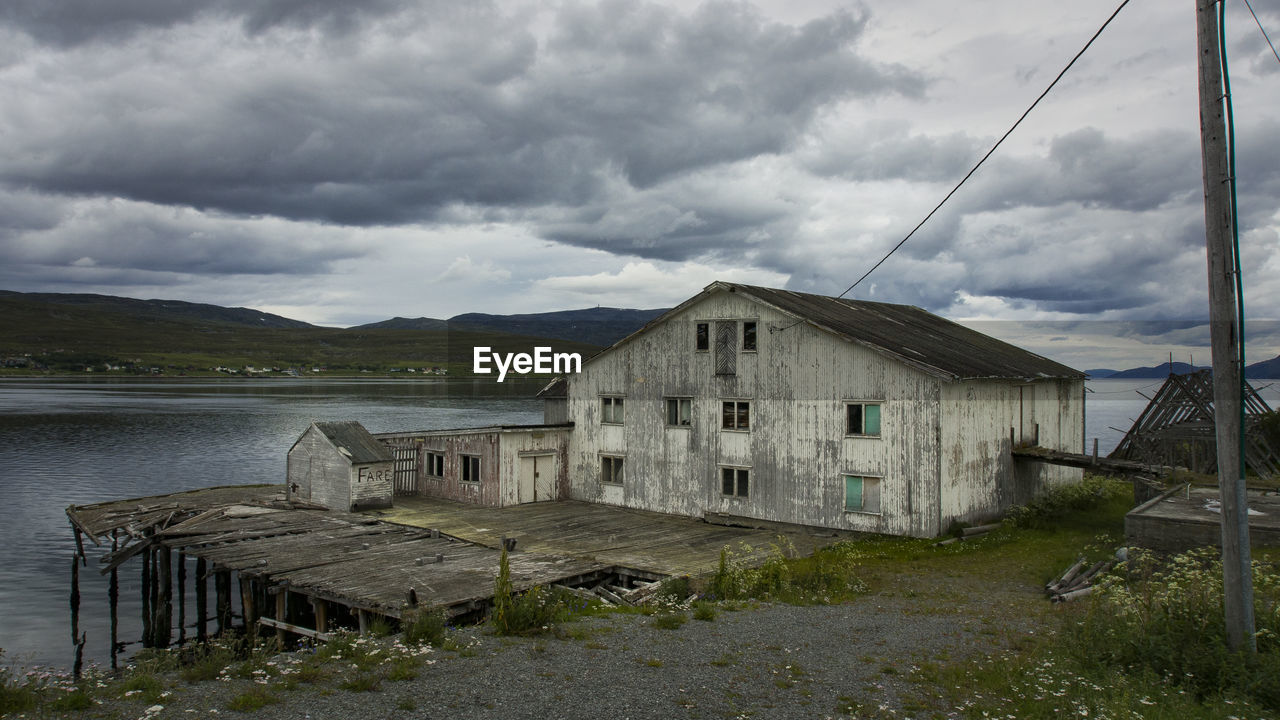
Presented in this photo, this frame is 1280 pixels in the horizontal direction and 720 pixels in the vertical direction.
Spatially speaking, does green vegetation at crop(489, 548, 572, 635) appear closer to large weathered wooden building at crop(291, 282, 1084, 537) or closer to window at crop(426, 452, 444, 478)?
large weathered wooden building at crop(291, 282, 1084, 537)

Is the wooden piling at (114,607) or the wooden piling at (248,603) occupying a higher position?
the wooden piling at (248,603)

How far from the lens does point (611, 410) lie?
33156mm

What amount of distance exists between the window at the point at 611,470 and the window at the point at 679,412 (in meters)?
2.97

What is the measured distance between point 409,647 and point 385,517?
17519mm

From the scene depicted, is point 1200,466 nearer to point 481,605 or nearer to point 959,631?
point 959,631

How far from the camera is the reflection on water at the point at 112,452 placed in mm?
28375

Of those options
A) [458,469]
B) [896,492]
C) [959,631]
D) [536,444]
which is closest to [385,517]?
[458,469]

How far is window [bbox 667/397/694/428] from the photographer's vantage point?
30766mm

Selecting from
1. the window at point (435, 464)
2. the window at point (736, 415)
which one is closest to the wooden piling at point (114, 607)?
the window at point (435, 464)

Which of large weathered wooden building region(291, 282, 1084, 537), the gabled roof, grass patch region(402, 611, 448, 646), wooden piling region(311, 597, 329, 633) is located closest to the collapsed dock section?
wooden piling region(311, 597, 329, 633)

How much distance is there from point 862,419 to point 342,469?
18.6 metres

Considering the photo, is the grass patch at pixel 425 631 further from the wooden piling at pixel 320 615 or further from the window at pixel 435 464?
the window at pixel 435 464

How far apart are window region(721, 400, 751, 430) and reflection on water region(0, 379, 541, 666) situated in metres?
20.4

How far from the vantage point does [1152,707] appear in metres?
9.36
